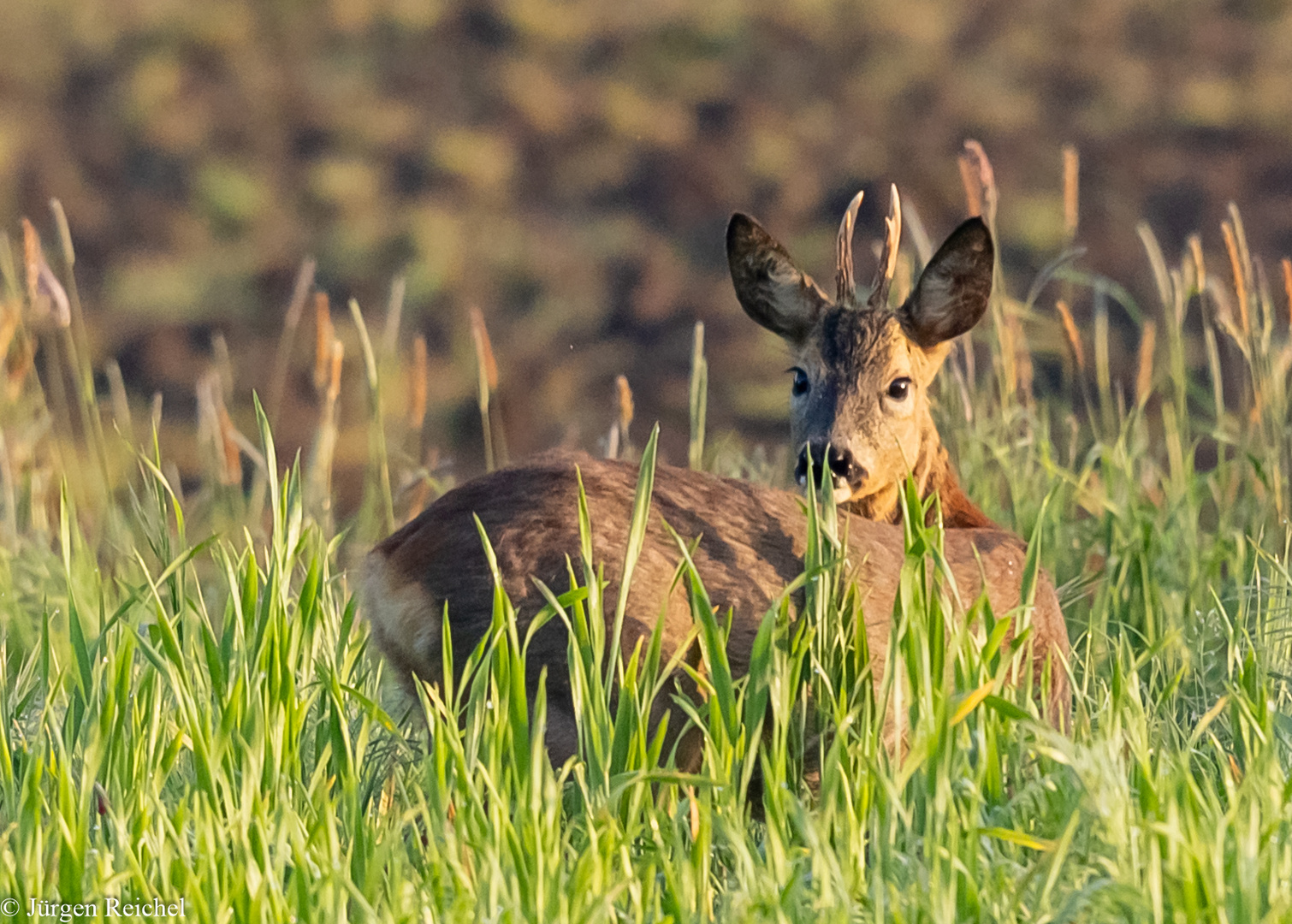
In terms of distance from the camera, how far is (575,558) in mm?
2949

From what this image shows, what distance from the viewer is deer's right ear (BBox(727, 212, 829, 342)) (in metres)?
4.41

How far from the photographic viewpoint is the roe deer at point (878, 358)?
406cm

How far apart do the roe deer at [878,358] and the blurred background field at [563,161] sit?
528 cm

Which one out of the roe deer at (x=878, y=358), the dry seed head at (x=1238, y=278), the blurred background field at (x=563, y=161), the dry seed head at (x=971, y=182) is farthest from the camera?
the blurred background field at (x=563, y=161)

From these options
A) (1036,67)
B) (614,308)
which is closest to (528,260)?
(614,308)

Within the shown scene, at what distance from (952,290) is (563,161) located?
9878 millimetres

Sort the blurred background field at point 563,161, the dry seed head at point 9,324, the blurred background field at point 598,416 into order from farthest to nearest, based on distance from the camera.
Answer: the blurred background field at point 563,161 < the dry seed head at point 9,324 < the blurred background field at point 598,416

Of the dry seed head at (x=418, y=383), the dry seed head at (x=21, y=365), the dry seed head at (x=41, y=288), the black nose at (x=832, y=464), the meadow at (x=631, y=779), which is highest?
the dry seed head at (x=41, y=288)

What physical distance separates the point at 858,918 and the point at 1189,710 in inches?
61.3

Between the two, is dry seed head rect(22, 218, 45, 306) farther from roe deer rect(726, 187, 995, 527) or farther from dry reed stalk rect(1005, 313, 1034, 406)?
dry reed stalk rect(1005, 313, 1034, 406)

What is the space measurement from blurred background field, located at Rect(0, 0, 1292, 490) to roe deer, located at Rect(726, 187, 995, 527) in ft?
17.3

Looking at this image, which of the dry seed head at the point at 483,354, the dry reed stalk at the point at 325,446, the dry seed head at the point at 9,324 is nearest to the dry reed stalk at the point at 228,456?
the dry reed stalk at the point at 325,446

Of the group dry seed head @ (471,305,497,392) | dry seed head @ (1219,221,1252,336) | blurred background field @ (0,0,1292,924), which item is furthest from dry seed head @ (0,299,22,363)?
dry seed head @ (1219,221,1252,336)

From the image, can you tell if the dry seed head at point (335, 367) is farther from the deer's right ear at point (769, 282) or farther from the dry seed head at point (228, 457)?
the deer's right ear at point (769, 282)
